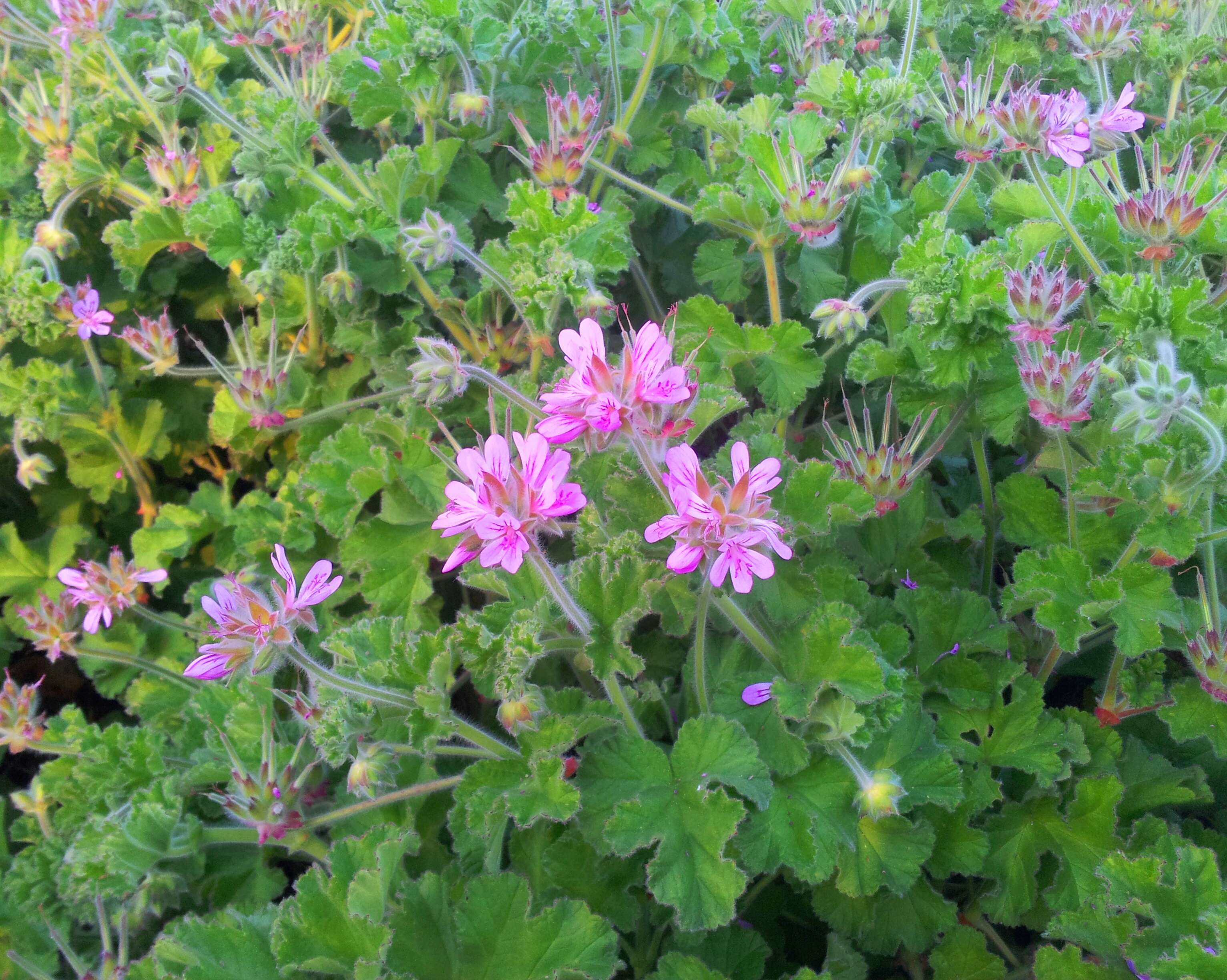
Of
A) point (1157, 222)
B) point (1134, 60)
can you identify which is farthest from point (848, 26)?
point (1157, 222)

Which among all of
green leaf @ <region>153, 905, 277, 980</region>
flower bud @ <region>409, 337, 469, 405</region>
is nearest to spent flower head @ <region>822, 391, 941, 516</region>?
flower bud @ <region>409, 337, 469, 405</region>

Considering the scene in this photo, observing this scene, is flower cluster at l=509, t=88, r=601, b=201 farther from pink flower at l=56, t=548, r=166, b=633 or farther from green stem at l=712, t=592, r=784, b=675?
pink flower at l=56, t=548, r=166, b=633

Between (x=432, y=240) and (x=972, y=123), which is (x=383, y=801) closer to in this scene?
(x=432, y=240)

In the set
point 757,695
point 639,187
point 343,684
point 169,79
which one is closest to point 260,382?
point 169,79

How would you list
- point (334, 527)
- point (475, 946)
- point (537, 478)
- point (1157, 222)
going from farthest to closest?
1. point (334, 527)
2. point (1157, 222)
3. point (475, 946)
4. point (537, 478)

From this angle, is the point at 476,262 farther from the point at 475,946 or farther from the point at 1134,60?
the point at 1134,60
